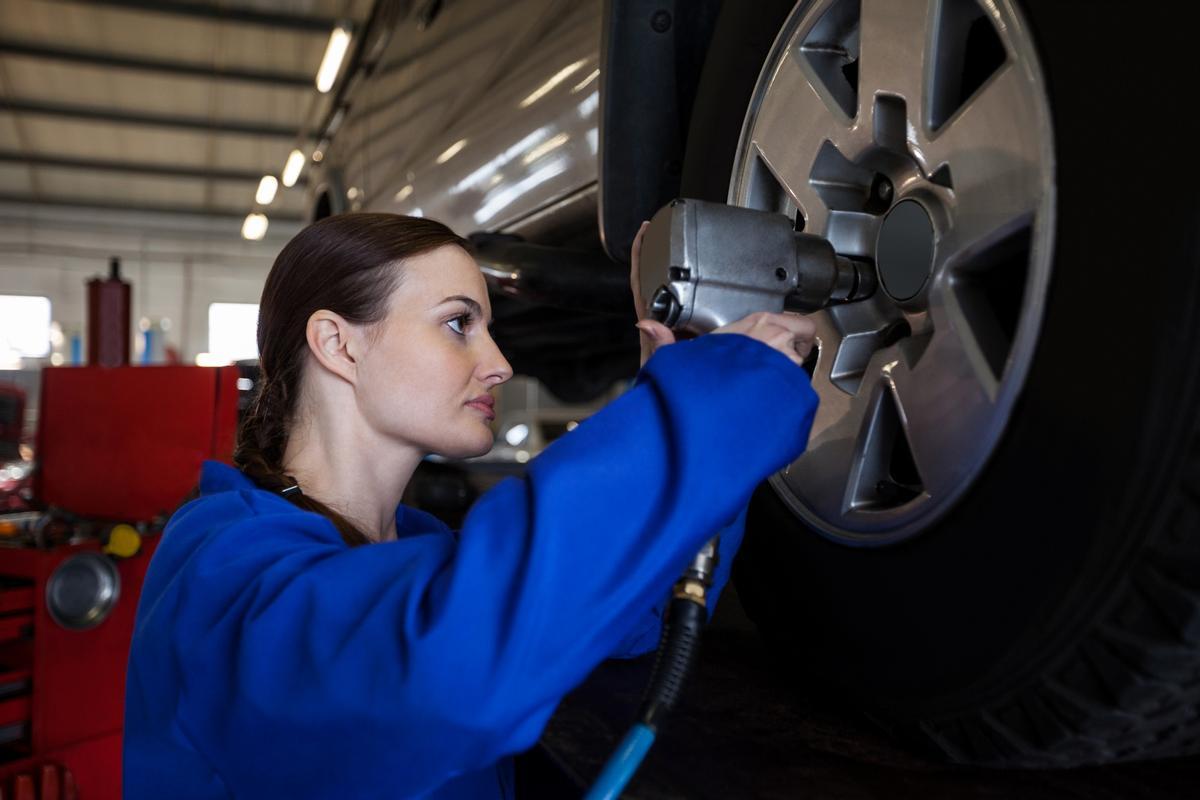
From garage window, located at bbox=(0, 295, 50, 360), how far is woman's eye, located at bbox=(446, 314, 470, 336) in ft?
48.2

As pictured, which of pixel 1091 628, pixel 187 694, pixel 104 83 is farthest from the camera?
pixel 104 83

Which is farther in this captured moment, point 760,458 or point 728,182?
point 728,182

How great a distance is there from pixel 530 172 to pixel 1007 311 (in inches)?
39.4

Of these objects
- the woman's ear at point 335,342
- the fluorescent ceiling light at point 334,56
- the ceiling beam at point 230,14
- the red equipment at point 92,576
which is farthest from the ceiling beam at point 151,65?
the woman's ear at point 335,342

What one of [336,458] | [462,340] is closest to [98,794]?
[336,458]

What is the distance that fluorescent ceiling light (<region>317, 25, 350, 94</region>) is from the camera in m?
7.16

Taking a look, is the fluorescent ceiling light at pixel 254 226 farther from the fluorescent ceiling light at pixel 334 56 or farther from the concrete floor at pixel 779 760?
the concrete floor at pixel 779 760

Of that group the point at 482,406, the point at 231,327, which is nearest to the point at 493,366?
the point at 482,406

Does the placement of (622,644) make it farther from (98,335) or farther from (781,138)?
(98,335)

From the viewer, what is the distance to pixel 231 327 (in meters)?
15.0

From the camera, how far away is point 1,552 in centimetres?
195

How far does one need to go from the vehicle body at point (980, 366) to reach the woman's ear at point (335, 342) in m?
0.42

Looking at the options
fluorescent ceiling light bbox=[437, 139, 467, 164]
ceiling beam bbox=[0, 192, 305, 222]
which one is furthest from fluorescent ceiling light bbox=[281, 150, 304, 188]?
fluorescent ceiling light bbox=[437, 139, 467, 164]

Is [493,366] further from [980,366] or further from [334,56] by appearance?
[334,56]
